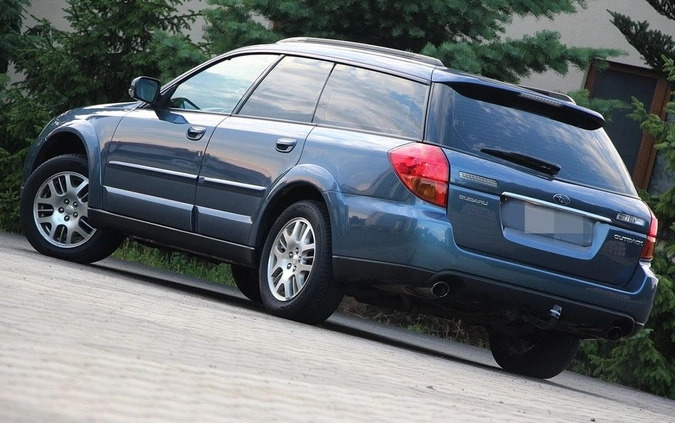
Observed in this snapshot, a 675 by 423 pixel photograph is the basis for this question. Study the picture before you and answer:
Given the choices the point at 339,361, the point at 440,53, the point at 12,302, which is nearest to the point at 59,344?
the point at 12,302

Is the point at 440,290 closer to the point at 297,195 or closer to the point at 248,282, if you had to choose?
the point at 297,195

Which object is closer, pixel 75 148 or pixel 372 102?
pixel 372 102

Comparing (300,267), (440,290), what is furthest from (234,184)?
(440,290)

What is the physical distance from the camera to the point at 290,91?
934cm

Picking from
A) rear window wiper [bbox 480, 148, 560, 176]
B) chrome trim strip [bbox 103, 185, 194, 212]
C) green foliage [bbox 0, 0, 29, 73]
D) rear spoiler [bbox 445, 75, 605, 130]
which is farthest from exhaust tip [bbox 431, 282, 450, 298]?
green foliage [bbox 0, 0, 29, 73]

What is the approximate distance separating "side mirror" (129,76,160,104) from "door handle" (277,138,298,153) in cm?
153

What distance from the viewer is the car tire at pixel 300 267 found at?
332 inches

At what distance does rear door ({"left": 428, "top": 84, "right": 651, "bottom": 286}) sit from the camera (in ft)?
26.5

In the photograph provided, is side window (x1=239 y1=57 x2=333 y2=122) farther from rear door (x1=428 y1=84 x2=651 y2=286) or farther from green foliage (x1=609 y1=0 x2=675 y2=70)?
green foliage (x1=609 y1=0 x2=675 y2=70)

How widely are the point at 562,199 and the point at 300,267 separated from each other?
5.16 feet

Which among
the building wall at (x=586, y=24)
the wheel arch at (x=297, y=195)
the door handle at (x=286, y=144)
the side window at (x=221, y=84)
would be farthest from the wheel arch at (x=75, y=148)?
the building wall at (x=586, y=24)

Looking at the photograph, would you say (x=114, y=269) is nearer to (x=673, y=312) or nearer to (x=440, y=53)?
(x=440, y=53)

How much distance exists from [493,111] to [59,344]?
3.83 metres

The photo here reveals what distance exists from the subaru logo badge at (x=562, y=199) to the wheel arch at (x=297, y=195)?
1.19m
